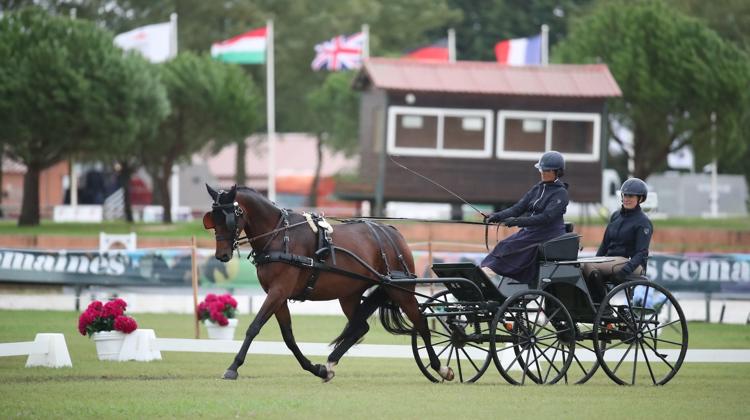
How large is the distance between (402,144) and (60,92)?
10.8 m

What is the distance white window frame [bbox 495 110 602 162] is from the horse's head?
2657 centimetres

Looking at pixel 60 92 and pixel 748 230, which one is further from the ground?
pixel 60 92

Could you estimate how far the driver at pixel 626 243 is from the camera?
13250 mm

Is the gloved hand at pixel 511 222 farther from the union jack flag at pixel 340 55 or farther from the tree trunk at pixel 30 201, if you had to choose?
the union jack flag at pixel 340 55

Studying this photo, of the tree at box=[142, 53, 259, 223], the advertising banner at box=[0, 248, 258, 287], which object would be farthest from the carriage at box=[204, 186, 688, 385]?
the tree at box=[142, 53, 259, 223]

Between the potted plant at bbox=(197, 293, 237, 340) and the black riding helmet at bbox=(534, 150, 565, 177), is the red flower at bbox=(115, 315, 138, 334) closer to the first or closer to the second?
the potted plant at bbox=(197, 293, 237, 340)

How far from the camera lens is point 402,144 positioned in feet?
128

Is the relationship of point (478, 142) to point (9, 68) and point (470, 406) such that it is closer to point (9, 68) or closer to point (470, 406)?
point (9, 68)

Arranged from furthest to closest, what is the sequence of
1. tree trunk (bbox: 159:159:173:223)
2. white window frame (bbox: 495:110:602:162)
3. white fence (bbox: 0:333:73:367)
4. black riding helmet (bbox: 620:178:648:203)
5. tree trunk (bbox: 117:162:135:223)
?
tree trunk (bbox: 117:162:135:223) < tree trunk (bbox: 159:159:173:223) < white window frame (bbox: 495:110:602:162) < white fence (bbox: 0:333:73:367) < black riding helmet (bbox: 620:178:648:203)

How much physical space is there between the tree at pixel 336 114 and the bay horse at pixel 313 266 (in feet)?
150

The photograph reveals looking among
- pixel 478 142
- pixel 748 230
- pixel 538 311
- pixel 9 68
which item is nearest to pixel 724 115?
pixel 748 230

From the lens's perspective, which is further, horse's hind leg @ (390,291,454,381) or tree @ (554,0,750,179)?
tree @ (554,0,750,179)

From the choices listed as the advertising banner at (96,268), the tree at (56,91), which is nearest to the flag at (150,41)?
the tree at (56,91)

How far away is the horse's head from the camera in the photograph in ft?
42.2
